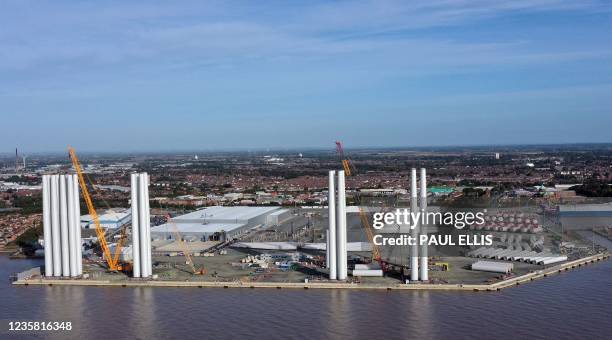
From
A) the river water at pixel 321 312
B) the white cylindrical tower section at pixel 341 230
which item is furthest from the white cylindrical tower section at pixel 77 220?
the white cylindrical tower section at pixel 341 230

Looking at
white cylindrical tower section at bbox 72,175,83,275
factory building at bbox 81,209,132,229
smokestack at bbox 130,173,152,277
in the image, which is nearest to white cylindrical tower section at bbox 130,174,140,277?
smokestack at bbox 130,173,152,277

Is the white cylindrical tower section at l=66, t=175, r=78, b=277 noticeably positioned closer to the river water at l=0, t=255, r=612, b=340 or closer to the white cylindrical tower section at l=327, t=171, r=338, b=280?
the river water at l=0, t=255, r=612, b=340

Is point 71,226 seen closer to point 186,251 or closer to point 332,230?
point 186,251

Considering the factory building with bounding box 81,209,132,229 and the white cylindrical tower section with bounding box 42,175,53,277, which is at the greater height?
the white cylindrical tower section with bounding box 42,175,53,277

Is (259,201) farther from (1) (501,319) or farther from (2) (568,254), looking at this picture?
(1) (501,319)

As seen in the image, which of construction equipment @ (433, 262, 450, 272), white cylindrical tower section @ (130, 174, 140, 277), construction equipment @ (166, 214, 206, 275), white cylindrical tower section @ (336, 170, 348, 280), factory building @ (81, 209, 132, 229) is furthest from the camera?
factory building @ (81, 209, 132, 229)

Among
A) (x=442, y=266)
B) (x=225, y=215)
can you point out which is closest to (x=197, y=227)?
(x=225, y=215)

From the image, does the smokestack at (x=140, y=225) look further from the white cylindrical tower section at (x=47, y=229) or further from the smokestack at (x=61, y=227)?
the white cylindrical tower section at (x=47, y=229)
